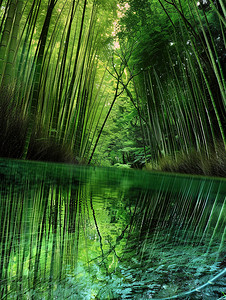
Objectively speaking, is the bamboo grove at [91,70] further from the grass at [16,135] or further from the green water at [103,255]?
the green water at [103,255]

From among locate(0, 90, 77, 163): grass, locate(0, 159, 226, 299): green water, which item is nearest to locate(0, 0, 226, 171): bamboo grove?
locate(0, 90, 77, 163): grass

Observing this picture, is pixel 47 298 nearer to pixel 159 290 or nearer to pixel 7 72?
pixel 159 290

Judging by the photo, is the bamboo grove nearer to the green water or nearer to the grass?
the grass

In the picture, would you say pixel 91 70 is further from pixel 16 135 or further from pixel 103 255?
pixel 103 255

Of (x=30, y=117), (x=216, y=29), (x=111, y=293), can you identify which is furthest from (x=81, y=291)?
(x=216, y=29)

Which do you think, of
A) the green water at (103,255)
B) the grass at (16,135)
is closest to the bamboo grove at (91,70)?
the grass at (16,135)

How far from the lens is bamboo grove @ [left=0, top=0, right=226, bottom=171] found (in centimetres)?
207

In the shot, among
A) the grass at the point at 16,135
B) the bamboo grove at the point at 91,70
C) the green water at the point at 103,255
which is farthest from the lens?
the bamboo grove at the point at 91,70

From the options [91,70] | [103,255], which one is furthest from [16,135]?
[91,70]

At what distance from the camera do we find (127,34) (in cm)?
476

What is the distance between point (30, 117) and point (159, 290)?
189 centimetres

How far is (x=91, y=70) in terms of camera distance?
137 inches

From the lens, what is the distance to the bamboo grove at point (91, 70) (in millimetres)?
2066

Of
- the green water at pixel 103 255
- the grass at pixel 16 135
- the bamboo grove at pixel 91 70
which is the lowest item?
the green water at pixel 103 255
